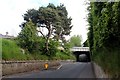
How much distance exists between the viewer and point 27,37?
173ft

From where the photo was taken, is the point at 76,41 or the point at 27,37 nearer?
the point at 27,37

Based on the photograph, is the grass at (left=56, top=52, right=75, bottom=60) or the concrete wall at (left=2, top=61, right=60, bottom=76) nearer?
the concrete wall at (left=2, top=61, right=60, bottom=76)

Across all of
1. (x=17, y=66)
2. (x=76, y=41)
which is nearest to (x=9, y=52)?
(x=17, y=66)

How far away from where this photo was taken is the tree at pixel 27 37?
168 feet

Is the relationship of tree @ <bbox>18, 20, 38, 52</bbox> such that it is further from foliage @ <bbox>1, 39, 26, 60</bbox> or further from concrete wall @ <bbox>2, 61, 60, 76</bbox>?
foliage @ <bbox>1, 39, 26, 60</bbox>

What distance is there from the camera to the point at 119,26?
11.9 meters

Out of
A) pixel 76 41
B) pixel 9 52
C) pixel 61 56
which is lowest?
pixel 61 56

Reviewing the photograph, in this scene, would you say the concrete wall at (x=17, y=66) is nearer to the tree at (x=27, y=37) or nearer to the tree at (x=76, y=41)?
the tree at (x=27, y=37)

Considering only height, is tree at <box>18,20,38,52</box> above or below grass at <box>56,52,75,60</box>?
above

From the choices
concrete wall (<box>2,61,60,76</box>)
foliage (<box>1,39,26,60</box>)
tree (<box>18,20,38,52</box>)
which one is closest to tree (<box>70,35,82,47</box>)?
tree (<box>18,20,38,52</box>)

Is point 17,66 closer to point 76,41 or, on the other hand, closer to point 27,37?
point 27,37

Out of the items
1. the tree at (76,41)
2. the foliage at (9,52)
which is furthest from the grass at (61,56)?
the tree at (76,41)

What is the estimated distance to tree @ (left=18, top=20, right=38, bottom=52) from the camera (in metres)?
51.2

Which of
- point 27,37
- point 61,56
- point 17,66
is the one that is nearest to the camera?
point 17,66
